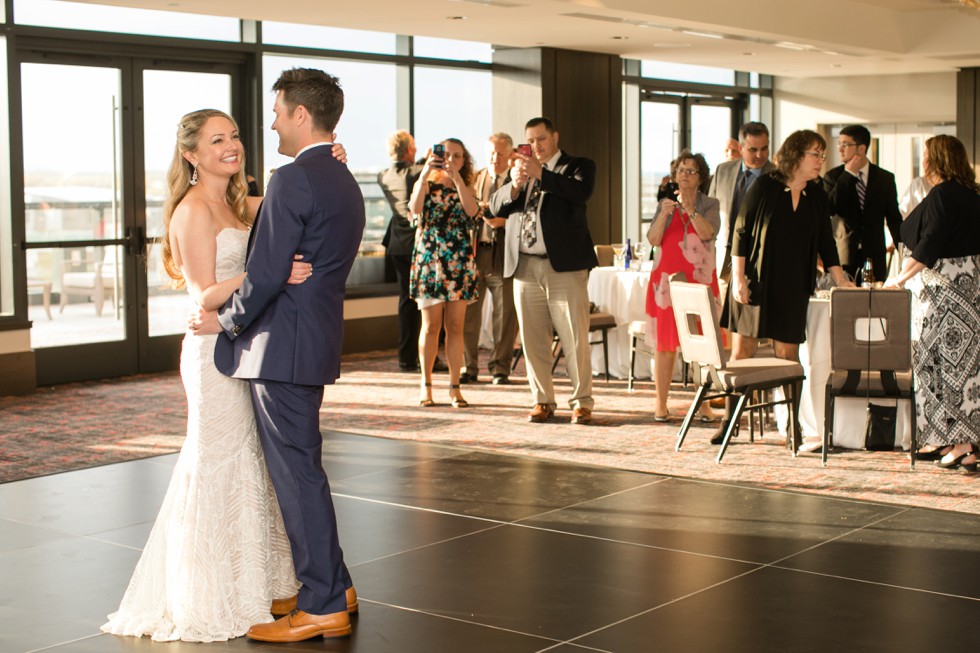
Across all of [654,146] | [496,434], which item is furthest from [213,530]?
[654,146]

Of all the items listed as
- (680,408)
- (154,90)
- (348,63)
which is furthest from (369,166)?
(680,408)

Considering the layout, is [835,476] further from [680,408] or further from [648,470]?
[680,408]

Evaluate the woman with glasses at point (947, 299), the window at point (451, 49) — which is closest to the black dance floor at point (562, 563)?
the woman with glasses at point (947, 299)

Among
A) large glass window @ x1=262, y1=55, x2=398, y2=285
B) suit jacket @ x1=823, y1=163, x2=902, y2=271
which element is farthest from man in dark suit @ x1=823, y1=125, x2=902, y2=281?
large glass window @ x1=262, y1=55, x2=398, y2=285

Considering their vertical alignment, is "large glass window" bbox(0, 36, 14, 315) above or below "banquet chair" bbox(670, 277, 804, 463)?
above

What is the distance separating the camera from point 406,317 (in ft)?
33.8

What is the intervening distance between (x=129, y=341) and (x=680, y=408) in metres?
4.66

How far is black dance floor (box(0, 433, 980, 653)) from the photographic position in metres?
4.07

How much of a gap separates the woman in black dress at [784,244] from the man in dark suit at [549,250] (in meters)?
1.06

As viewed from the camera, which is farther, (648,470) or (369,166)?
(369,166)

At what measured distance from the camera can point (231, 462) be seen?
406 cm

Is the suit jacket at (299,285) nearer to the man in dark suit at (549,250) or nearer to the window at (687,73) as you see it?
the man in dark suit at (549,250)

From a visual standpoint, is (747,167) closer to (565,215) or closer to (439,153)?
(565,215)

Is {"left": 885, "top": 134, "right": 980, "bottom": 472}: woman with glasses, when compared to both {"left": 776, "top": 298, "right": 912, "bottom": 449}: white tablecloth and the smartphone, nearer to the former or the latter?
{"left": 776, "top": 298, "right": 912, "bottom": 449}: white tablecloth
